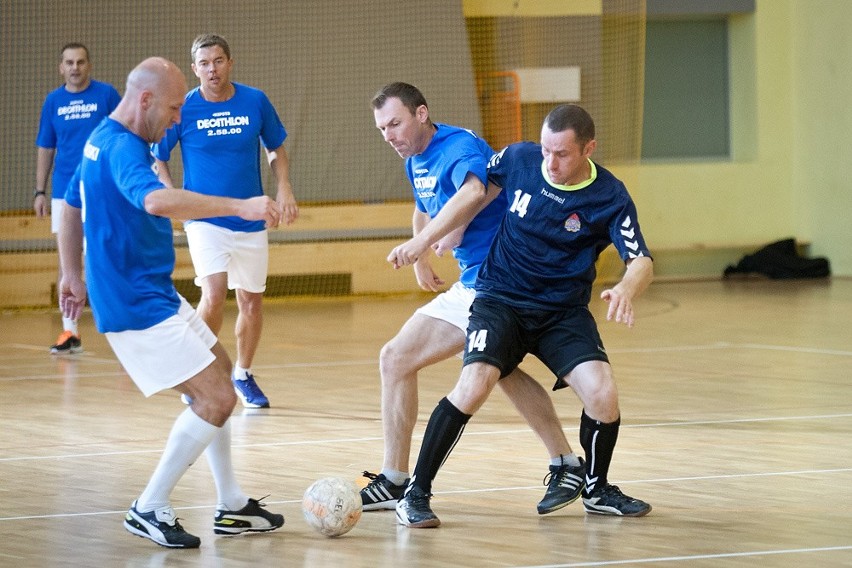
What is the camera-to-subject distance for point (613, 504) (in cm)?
504

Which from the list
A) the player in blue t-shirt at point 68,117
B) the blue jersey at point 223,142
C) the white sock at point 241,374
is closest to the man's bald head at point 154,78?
the blue jersey at point 223,142

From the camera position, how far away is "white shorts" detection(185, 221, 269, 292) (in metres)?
7.94

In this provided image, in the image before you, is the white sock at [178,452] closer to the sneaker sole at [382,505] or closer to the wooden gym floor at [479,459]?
the wooden gym floor at [479,459]

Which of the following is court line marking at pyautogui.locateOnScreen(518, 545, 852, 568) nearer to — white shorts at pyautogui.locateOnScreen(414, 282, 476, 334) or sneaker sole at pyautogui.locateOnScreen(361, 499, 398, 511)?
sneaker sole at pyautogui.locateOnScreen(361, 499, 398, 511)

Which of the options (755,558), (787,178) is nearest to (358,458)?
(755,558)

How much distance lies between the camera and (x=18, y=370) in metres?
9.94

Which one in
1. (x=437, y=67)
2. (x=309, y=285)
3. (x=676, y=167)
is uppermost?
(x=437, y=67)

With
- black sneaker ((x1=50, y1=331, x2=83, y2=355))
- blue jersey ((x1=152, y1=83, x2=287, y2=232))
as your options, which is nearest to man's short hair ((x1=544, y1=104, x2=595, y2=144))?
blue jersey ((x1=152, y1=83, x2=287, y2=232))

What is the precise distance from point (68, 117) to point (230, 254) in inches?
156

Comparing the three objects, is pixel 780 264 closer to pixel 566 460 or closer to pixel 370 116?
pixel 370 116

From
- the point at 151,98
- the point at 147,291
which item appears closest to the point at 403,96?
the point at 151,98

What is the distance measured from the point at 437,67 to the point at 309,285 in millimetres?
3142

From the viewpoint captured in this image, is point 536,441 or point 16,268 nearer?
point 536,441

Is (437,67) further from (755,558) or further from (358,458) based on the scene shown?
(755,558)
